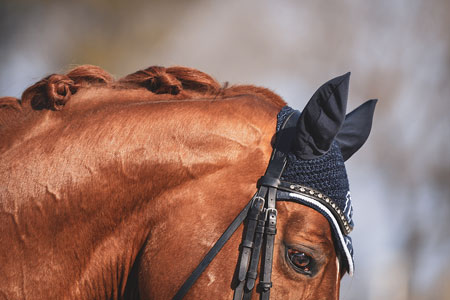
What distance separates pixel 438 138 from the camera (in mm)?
14766

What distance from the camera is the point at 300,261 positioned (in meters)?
2.15

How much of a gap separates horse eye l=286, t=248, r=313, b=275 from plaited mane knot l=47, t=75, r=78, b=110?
1212 millimetres

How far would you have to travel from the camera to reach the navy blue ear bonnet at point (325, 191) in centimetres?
221

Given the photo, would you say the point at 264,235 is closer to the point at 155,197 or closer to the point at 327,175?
the point at 327,175

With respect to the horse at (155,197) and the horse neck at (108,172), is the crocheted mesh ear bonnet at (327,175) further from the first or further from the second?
the horse neck at (108,172)

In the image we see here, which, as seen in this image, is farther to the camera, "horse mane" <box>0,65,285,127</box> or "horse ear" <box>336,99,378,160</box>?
"horse ear" <box>336,99,378,160</box>

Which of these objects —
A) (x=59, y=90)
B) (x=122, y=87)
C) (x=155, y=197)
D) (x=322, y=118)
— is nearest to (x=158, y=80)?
(x=122, y=87)

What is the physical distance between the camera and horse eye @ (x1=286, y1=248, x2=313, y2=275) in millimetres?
2146

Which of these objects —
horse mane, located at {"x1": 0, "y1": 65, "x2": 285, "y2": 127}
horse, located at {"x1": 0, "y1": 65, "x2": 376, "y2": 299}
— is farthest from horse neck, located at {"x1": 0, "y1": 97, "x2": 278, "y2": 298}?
horse mane, located at {"x1": 0, "y1": 65, "x2": 285, "y2": 127}

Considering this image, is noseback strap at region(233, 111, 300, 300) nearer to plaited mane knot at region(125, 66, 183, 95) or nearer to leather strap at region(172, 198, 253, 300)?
leather strap at region(172, 198, 253, 300)

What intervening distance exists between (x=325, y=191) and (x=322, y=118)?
1.04ft

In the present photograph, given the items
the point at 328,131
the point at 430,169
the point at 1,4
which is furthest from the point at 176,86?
the point at 430,169

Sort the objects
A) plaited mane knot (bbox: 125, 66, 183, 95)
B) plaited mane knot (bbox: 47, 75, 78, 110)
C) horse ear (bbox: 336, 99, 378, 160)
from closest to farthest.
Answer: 1. plaited mane knot (bbox: 47, 75, 78, 110)
2. plaited mane knot (bbox: 125, 66, 183, 95)
3. horse ear (bbox: 336, 99, 378, 160)

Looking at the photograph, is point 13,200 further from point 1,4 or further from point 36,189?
point 1,4
